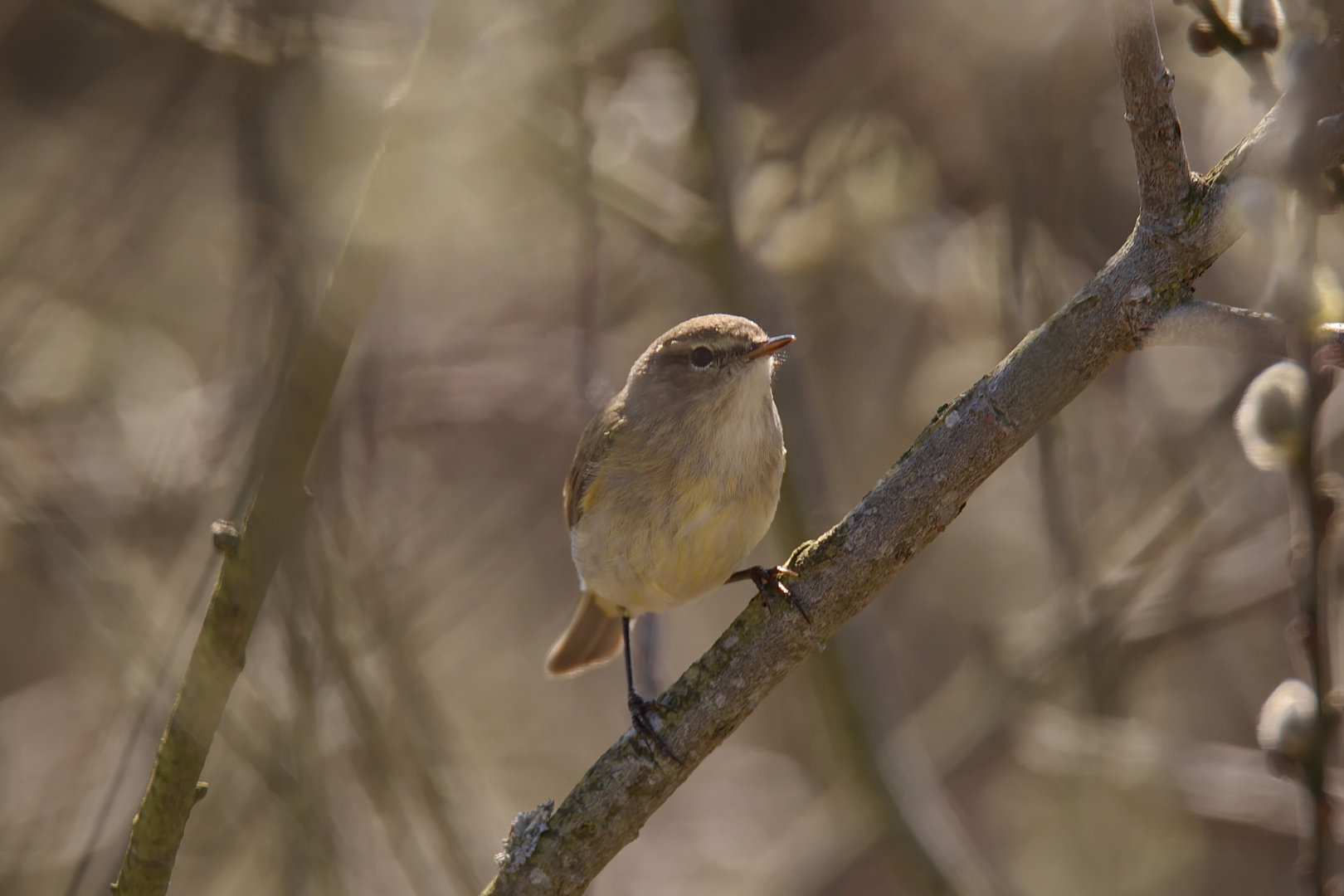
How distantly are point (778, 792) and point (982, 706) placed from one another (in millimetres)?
2499

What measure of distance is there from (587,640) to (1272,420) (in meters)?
2.84

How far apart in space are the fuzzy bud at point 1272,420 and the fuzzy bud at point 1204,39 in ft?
1.85

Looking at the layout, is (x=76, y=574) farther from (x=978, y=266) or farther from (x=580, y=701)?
(x=580, y=701)

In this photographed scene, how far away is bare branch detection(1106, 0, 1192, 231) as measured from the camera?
178cm

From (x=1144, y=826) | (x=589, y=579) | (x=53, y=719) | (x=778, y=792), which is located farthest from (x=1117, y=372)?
(x=53, y=719)

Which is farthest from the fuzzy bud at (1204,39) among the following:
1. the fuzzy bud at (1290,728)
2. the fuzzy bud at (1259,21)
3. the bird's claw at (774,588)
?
the bird's claw at (774,588)

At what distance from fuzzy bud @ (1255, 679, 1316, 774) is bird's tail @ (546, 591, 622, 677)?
259cm

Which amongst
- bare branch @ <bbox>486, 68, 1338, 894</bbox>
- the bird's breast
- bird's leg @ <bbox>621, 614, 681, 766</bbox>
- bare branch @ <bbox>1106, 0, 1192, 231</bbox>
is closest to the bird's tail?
bird's leg @ <bbox>621, 614, 681, 766</bbox>

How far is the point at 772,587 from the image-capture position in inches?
93.6

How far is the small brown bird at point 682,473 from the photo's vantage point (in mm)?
3133

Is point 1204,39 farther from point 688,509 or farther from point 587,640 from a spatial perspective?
point 587,640

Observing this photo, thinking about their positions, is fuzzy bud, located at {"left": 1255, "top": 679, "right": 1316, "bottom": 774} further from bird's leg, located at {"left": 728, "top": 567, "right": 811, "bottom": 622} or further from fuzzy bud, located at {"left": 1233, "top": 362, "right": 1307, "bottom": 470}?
bird's leg, located at {"left": 728, "top": 567, "right": 811, "bottom": 622}

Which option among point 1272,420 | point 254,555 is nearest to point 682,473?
point 254,555

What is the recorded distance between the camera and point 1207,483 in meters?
4.22
